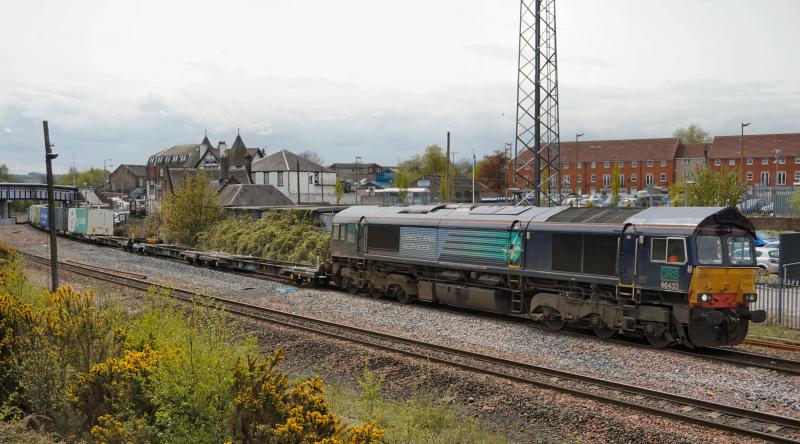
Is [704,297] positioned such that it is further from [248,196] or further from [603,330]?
[248,196]

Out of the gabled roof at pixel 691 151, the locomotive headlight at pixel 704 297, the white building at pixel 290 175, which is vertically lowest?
the locomotive headlight at pixel 704 297

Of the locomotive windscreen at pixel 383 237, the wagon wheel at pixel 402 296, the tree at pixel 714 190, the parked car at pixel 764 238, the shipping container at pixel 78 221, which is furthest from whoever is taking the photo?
the shipping container at pixel 78 221

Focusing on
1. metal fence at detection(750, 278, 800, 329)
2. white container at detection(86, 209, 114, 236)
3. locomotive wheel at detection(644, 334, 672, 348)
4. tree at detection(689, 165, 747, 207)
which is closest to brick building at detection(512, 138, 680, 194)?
tree at detection(689, 165, 747, 207)

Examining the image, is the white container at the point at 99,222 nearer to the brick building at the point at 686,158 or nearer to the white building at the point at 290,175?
the white building at the point at 290,175

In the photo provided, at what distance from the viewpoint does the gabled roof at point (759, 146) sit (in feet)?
A: 278

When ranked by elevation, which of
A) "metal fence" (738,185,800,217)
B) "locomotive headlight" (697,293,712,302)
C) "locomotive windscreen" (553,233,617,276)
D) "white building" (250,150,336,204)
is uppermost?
"white building" (250,150,336,204)

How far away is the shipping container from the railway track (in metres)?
40.3

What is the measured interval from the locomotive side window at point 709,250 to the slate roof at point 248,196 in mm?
50419

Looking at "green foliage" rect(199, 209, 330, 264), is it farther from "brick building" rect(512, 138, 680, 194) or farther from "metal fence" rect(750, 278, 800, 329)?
"brick building" rect(512, 138, 680, 194)

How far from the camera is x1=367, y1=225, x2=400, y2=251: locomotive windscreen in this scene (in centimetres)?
2316

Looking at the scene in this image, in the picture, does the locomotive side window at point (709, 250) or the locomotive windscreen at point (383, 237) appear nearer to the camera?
the locomotive side window at point (709, 250)

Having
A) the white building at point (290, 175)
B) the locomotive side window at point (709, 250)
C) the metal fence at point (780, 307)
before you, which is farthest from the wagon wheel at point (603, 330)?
the white building at point (290, 175)

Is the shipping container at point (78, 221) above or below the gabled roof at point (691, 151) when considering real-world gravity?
below

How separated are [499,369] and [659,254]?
5.06 metres
